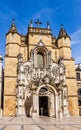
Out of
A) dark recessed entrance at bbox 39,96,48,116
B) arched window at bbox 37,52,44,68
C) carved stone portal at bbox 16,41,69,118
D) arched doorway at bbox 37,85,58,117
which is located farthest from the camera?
arched window at bbox 37,52,44,68

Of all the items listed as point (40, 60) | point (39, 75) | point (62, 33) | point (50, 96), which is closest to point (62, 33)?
point (62, 33)

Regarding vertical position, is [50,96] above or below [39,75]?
below

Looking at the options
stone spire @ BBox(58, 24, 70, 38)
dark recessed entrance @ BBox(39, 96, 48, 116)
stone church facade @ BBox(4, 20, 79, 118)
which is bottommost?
dark recessed entrance @ BBox(39, 96, 48, 116)

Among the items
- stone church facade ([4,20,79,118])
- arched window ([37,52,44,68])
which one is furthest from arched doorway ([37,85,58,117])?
arched window ([37,52,44,68])

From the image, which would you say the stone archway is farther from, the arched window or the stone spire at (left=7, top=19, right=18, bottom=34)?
the stone spire at (left=7, top=19, right=18, bottom=34)

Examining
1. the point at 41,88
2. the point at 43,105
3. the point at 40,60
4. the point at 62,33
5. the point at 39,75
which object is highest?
the point at 62,33

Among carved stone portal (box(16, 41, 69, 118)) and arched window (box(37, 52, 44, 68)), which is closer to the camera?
carved stone portal (box(16, 41, 69, 118))

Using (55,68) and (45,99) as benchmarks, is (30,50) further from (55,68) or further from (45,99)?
(45,99)

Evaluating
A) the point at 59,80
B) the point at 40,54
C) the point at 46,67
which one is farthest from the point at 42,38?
the point at 59,80

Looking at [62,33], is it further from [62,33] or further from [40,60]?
[40,60]

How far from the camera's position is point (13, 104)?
30.1 meters

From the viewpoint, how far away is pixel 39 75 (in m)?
31.7

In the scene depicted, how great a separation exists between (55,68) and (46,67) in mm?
1520

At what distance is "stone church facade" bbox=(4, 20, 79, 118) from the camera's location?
29.9m
